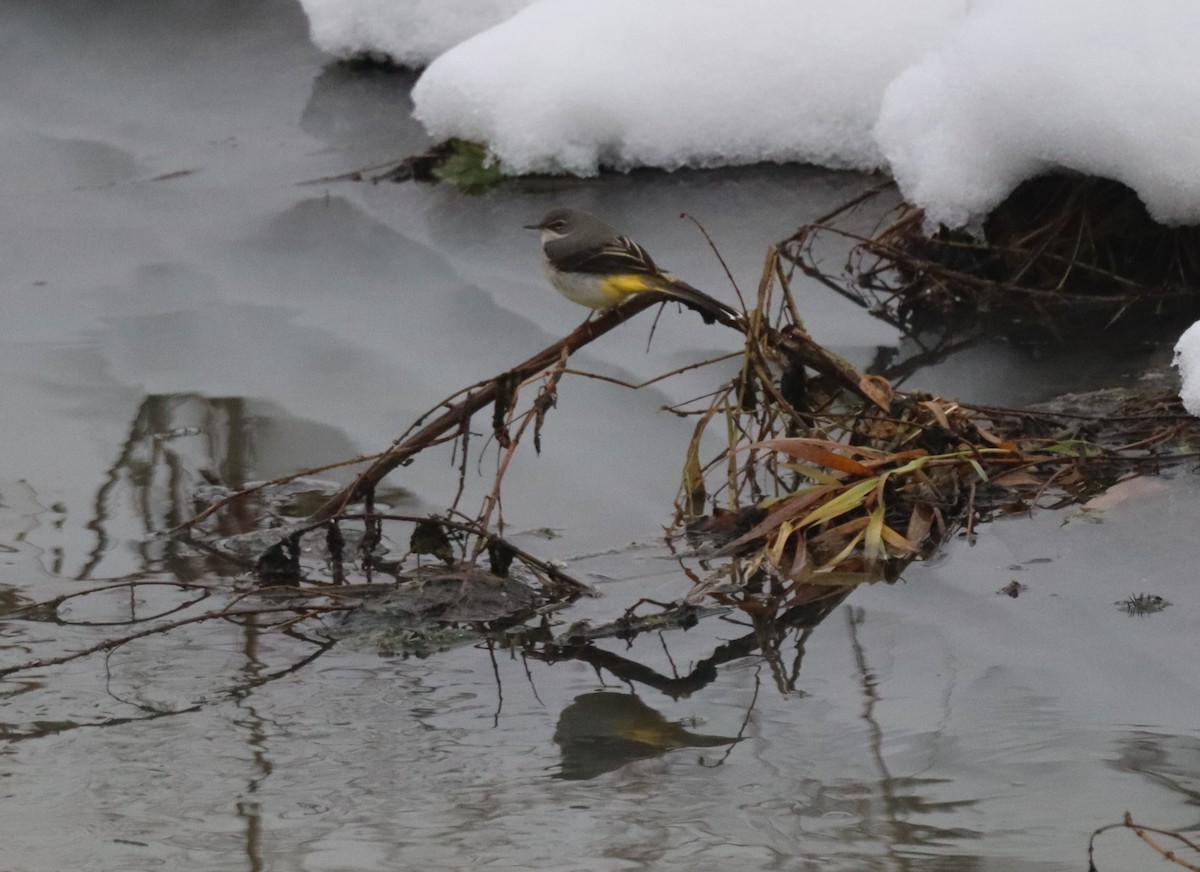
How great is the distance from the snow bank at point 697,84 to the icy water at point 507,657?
8.7 inches

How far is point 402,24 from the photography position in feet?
27.9

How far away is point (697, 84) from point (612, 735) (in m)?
4.44

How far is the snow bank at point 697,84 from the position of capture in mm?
6770

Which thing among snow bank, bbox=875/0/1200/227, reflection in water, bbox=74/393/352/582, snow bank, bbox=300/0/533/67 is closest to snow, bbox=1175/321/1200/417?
snow bank, bbox=875/0/1200/227

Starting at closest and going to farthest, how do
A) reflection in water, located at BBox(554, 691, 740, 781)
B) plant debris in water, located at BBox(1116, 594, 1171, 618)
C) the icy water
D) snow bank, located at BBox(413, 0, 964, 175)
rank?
the icy water < reflection in water, located at BBox(554, 691, 740, 781) < plant debris in water, located at BBox(1116, 594, 1171, 618) < snow bank, located at BBox(413, 0, 964, 175)

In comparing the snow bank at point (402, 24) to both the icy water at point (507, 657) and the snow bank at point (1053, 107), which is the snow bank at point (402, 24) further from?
the snow bank at point (1053, 107)

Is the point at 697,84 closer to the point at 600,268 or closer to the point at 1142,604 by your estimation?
the point at 600,268

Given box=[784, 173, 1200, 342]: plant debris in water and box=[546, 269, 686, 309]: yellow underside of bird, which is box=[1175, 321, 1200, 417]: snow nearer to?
box=[784, 173, 1200, 342]: plant debris in water

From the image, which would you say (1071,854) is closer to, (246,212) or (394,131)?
(246,212)

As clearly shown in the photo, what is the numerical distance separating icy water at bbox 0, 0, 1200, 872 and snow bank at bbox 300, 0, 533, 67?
1.94 m

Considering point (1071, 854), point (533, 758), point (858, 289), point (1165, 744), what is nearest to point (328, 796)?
point (533, 758)

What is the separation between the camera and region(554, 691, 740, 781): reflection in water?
2896 mm

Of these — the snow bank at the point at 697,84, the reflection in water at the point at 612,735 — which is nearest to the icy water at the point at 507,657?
the reflection in water at the point at 612,735

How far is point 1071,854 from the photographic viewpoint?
2434mm
